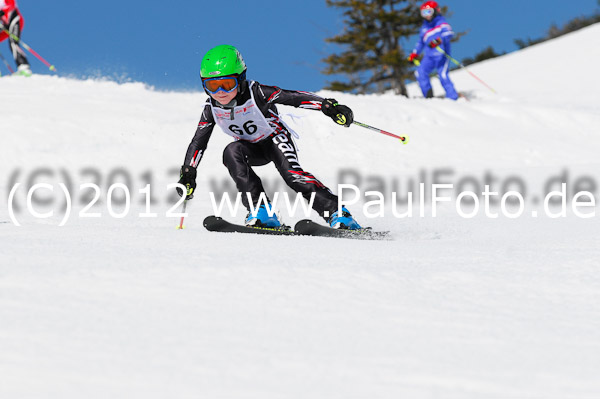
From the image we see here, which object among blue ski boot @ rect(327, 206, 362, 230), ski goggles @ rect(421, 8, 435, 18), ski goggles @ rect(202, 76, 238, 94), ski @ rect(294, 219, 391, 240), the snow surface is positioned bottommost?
the snow surface

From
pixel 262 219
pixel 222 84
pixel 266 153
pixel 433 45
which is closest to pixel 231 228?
pixel 262 219

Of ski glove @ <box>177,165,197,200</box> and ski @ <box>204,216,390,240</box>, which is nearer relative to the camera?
ski @ <box>204,216,390,240</box>

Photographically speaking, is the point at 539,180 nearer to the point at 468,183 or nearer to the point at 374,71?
the point at 468,183

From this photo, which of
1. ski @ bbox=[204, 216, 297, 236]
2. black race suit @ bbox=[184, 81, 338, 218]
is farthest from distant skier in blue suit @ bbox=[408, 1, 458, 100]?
ski @ bbox=[204, 216, 297, 236]

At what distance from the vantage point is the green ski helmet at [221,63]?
4613 millimetres

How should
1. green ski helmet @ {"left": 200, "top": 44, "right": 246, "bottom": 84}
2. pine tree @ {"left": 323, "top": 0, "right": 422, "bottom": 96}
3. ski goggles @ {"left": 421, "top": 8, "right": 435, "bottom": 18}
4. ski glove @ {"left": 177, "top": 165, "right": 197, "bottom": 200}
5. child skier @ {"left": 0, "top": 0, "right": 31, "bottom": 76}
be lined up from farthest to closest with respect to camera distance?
pine tree @ {"left": 323, "top": 0, "right": 422, "bottom": 96}, ski goggles @ {"left": 421, "top": 8, "right": 435, "bottom": 18}, child skier @ {"left": 0, "top": 0, "right": 31, "bottom": 76}, ski glove @ {"left": 177, "top": 165, "right": 197, "bottom": 200}, green ski helmet @ {"left": 200, "top": 44, "right": 246, "bottom": 84}

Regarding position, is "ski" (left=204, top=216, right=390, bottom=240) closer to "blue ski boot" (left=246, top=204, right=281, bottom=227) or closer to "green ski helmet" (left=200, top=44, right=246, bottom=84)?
"blue ski boot" (left=246, top=204, right=281, bottom=227)

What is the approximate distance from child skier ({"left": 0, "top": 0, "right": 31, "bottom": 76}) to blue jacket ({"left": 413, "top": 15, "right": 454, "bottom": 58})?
6.83m

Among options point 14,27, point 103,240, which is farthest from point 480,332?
point 14,27

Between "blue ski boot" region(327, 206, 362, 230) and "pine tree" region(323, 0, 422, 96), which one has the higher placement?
"pine tree" region(323, 0, 422, 96)

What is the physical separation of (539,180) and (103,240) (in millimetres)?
Result: 5691

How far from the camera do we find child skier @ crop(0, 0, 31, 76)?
12.3 metres

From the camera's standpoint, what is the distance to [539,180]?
8078 mm

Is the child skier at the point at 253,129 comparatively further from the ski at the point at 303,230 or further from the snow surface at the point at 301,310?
the snow surface at the point at 301,310
